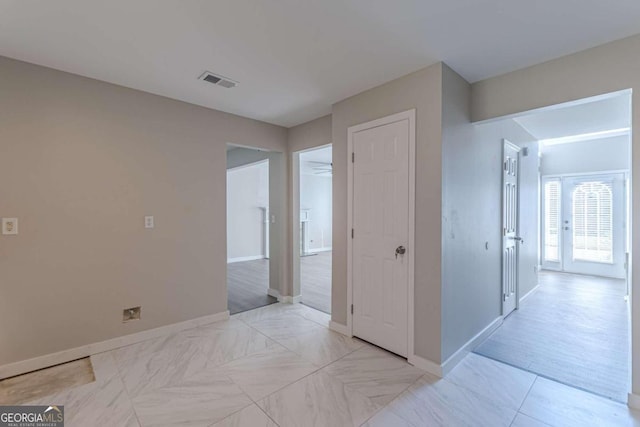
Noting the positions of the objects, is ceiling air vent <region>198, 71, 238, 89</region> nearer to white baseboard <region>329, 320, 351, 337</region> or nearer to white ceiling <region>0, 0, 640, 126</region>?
white ceiling <region>0, 0, 640, 126</region>

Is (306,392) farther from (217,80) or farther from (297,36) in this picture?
(217,80)

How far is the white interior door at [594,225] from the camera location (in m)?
5.35

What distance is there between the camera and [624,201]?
Result: 5281 millimetres

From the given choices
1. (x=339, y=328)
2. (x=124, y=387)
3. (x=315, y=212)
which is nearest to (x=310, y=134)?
(x=339, y=328)

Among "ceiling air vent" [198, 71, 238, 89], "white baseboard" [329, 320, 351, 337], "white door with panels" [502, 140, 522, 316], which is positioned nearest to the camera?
"ceiling air vent" [198, 71, 238, 89]

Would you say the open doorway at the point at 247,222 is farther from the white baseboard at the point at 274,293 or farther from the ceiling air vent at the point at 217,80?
the ceiling air vent at the point at 217,80

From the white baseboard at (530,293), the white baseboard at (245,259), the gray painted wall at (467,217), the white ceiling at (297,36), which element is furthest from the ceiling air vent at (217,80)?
the white baseboard at (245,259)

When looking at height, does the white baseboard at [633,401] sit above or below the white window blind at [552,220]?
below

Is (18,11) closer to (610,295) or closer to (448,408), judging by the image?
(448,408)

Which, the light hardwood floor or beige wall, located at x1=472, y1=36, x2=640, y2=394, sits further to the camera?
the light hardwood floor

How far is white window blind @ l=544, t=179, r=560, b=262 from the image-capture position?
6.10 meters

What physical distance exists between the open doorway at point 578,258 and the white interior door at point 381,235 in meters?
0.94

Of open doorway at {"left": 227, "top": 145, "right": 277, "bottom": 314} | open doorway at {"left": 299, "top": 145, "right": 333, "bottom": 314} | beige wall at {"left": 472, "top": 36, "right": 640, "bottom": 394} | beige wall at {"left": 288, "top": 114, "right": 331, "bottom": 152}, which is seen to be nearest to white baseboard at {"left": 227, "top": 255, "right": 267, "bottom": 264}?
open doorway at {"left": 227, "top": 145, "right": 277, "bottom": 314}

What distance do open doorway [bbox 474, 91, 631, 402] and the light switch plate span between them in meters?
4.10
